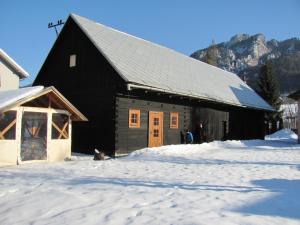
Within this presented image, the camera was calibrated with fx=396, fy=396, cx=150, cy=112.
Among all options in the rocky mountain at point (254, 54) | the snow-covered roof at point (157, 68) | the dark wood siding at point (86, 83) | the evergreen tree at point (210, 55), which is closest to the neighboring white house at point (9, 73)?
the dark wood siding at point (86, 83)

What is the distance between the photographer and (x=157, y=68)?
21.9m

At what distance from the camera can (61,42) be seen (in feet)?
69.6

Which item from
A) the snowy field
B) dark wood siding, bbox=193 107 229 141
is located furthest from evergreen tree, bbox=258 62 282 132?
the snowy field

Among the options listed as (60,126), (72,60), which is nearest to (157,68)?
(72,60)

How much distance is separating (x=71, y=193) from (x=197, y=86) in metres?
16.7

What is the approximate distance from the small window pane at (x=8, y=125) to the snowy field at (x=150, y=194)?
1141 millimetres

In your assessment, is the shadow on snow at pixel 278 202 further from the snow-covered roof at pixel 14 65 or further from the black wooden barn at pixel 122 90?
the snow-covered roof at pixel 14 65

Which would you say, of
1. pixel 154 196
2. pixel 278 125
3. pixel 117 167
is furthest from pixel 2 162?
pixel 278 125

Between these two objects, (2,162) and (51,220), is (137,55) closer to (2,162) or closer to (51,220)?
(2,162)

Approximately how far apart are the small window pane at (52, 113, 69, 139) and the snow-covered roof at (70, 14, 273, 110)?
3.39 metres

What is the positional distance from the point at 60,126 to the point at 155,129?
6.33m

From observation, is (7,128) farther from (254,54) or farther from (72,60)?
(254,54)

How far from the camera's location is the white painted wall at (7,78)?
86.6ft

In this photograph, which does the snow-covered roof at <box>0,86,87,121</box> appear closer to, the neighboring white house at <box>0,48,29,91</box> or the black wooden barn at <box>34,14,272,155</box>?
the black wooden barn at <box>34,14,272,155</box>
